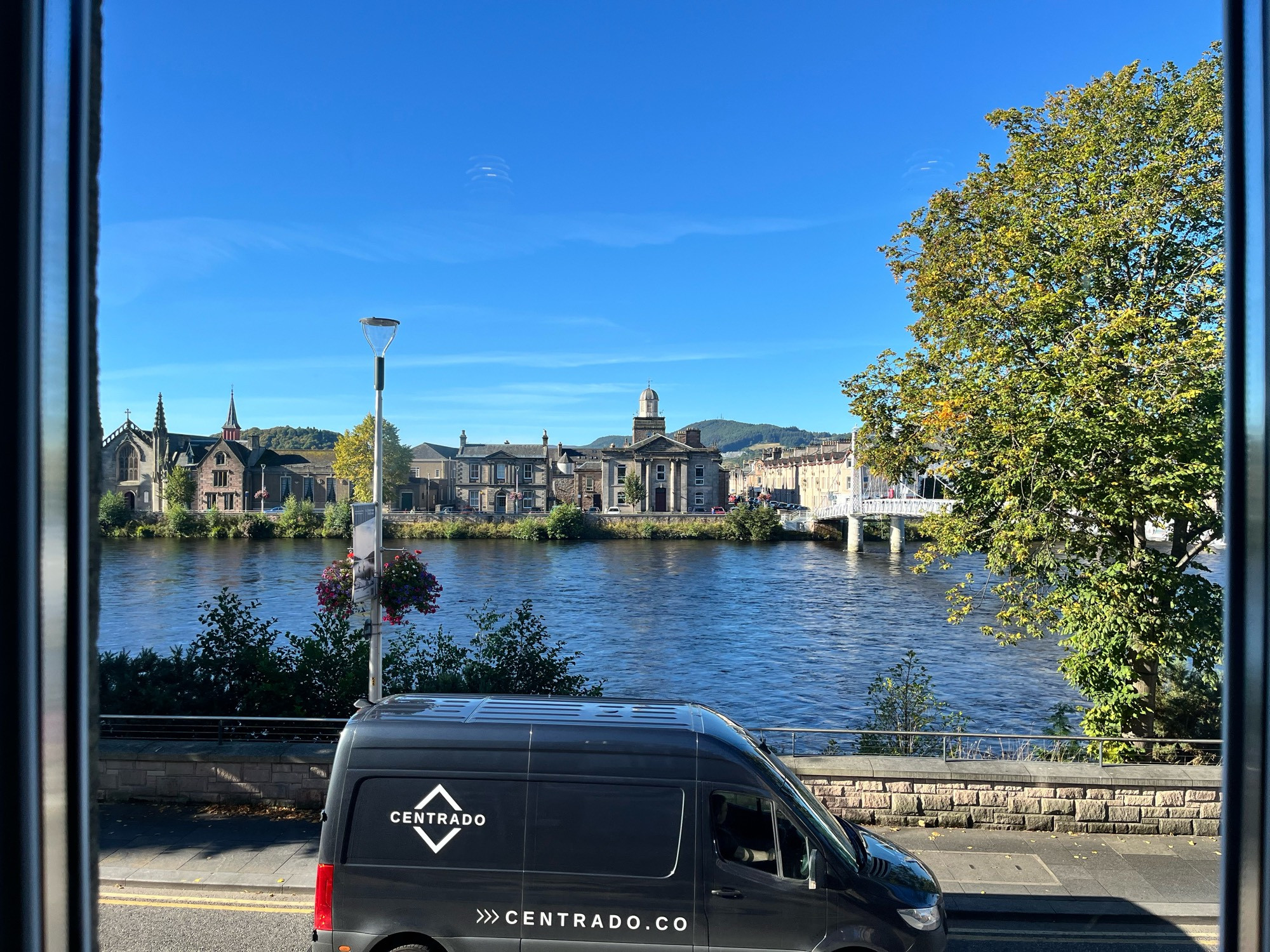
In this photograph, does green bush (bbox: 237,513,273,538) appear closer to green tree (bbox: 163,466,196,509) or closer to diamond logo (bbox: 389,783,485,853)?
green tree (bbox: 163,466,196,509)

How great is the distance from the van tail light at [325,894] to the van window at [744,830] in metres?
2.42

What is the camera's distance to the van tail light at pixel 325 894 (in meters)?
5.57

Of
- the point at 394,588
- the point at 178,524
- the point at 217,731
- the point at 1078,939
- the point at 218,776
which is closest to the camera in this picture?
the point at 1078,939

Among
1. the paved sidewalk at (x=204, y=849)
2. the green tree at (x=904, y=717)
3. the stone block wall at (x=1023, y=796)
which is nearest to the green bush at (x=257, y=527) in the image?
the green tree at (x=904, y=717)

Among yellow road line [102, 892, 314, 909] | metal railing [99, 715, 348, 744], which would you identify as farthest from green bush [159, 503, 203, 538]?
yellow road line [102, 892, 314, 909]

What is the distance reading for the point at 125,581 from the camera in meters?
38.1

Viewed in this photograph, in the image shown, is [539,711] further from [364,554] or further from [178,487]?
[178,487]

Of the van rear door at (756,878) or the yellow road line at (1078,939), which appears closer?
the van rear door at (756,878)

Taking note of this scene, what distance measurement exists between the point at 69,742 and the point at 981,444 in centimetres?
1192

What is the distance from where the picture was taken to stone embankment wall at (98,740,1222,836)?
362 inches

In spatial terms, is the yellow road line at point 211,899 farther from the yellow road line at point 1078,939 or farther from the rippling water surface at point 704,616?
Answer: the yellow road line at point 1078,939

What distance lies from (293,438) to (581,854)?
8609 cm

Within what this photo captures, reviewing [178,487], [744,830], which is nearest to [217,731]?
[744,830]

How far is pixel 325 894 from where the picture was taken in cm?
557
